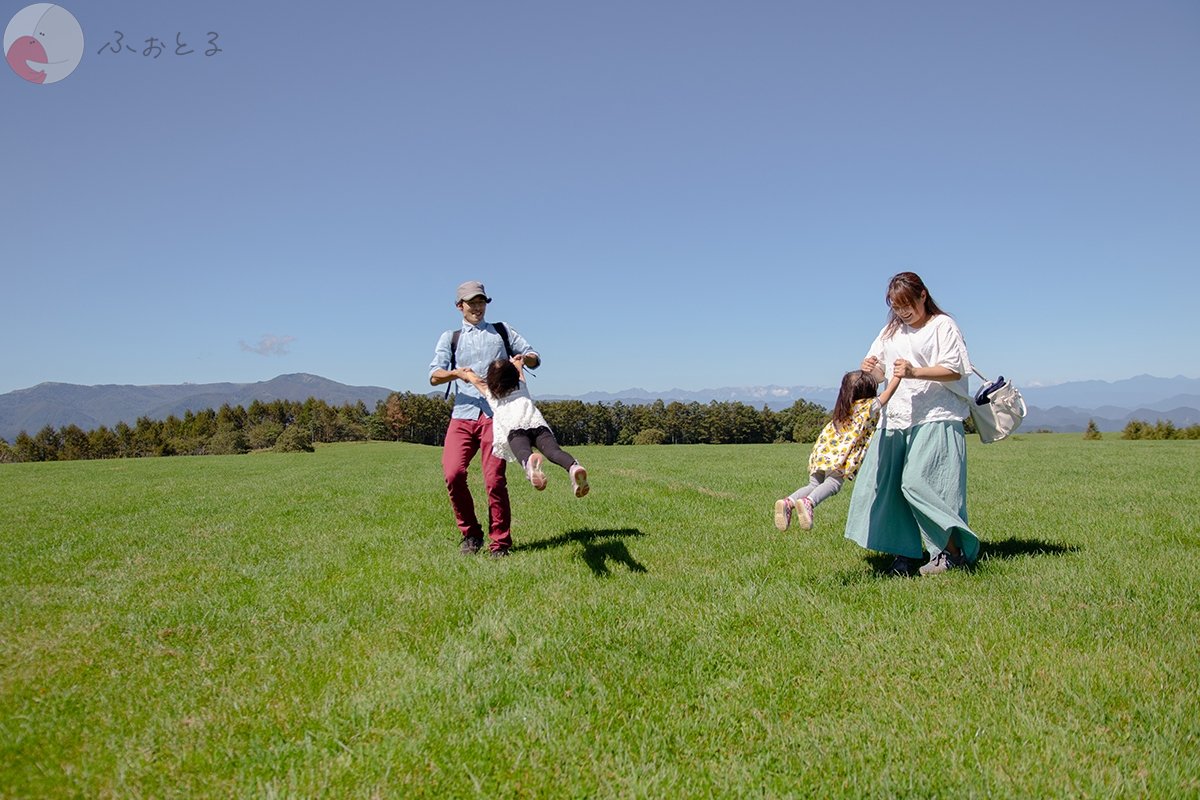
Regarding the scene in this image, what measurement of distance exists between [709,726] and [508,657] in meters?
1.53

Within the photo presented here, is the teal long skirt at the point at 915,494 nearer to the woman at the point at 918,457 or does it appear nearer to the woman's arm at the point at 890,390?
the woman at the point at 918,457

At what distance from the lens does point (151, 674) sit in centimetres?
441

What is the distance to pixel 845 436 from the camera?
7.36m

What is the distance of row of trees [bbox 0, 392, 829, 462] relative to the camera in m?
97.8

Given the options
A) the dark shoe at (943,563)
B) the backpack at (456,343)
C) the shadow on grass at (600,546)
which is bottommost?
the shadow on grass at (600,546)

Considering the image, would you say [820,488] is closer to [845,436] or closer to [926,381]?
[845,436]

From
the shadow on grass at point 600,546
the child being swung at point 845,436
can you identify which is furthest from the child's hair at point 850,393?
the shadow on grass at point 600,546

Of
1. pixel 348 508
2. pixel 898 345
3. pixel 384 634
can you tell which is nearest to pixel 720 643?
pixel 384 634

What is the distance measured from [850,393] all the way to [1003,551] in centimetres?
241

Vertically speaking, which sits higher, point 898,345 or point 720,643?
point 898,345

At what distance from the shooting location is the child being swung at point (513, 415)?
277 inches

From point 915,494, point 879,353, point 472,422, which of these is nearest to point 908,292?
point 879,353

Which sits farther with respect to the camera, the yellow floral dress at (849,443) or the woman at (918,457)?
the yellow floral dress at (849,443)

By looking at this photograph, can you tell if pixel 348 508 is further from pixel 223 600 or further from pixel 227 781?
pixel 227 781
